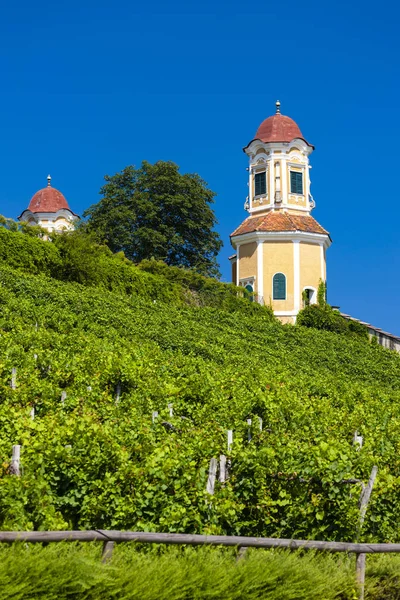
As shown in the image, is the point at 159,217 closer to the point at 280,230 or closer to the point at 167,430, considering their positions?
the point at 280,230

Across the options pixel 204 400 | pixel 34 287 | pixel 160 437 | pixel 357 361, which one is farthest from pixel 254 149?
pixel 160 437

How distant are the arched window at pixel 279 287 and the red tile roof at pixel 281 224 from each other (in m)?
2.71

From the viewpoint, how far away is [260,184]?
155ft

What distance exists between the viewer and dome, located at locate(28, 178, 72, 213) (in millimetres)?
58562

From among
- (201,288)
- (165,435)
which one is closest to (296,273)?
(201,288)

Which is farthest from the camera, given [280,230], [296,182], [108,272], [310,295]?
[296,182]

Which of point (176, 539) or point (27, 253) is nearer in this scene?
point (176, 539)

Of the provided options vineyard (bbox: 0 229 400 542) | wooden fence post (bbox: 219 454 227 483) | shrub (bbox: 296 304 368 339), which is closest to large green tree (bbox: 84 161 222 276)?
shrub (bbox: 296 304 368 339)

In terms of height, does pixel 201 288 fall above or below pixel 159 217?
below

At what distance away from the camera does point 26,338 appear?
16.9 meters

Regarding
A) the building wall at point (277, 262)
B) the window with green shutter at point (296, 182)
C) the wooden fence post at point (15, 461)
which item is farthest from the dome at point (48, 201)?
the wooden fence post at point (15, 461)

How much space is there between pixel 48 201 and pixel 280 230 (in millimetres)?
22241

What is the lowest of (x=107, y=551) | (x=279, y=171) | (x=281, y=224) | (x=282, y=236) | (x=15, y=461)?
(x=107, y=551)

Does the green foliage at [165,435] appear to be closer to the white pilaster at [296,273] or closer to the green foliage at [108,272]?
the green foliage at [108,272]
